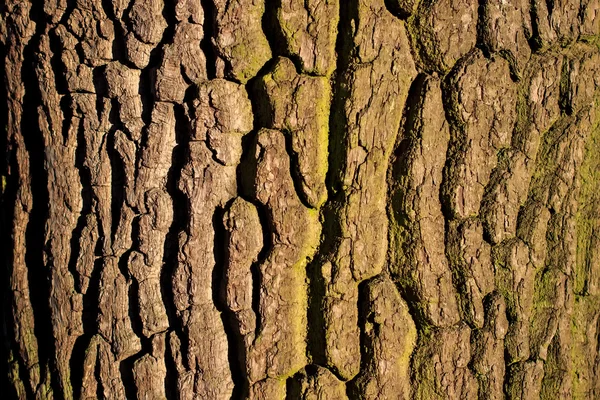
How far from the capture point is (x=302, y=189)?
1236mm

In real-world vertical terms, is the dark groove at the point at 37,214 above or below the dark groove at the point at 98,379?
above

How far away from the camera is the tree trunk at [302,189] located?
123 centimetres

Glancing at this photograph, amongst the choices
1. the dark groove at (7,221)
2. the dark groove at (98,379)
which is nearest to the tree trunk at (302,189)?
the dark groove at (98,379)

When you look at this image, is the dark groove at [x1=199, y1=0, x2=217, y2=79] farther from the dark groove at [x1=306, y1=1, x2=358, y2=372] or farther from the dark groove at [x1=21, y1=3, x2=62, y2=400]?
the dark groove at [x1=21, y1=3, x2=62, y2=400]

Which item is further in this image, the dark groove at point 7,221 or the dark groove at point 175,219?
the dark groove at point 7,221

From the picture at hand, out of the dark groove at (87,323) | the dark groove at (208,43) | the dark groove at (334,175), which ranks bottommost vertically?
the dark groove at (87,323)

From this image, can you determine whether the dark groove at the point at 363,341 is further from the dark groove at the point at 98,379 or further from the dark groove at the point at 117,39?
the dark groove at the point at 117,39

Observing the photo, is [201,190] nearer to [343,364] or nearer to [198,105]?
[198,105]

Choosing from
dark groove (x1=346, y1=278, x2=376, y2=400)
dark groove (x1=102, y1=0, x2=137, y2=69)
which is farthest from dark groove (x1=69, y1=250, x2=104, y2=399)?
dark groove (x1=346, y1=278, x2=376, y2=400)

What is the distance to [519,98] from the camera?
1.31 metres

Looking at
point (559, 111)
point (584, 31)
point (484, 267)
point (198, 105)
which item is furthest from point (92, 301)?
point (584, 31)

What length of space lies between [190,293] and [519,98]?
77 centimetres

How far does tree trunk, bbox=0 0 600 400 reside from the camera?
1.23m

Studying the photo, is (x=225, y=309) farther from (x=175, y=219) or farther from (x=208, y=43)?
(x=208, y=43)
